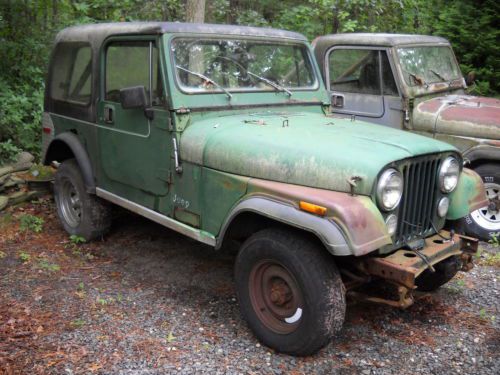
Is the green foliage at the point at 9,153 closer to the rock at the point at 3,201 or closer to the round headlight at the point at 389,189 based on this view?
the rock at the point at 3,201

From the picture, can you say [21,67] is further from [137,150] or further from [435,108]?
[435,108]

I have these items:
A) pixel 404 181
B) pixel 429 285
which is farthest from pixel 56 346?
pixel 429 285

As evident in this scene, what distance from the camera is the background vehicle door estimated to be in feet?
19.4

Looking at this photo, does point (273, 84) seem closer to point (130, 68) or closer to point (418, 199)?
point (130, 68)

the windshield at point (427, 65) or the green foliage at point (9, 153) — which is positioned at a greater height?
the windshield at point (427, 65)

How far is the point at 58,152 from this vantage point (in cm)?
540

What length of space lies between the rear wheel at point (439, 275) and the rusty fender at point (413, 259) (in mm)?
75

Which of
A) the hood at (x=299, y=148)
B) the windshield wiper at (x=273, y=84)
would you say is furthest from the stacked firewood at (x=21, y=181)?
the windshield wiper at (x=273, y=84)

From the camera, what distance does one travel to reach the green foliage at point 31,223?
18.0 feet

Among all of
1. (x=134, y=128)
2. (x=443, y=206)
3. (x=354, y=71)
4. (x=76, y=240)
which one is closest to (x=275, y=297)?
(x=443, y=206)

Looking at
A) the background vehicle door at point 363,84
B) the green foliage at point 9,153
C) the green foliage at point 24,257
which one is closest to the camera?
the green foliage at point 24,257

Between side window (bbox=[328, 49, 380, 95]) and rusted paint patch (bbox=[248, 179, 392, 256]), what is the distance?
334 centimetres

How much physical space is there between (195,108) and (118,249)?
192 centimetres

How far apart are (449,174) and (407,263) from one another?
2.64ft
